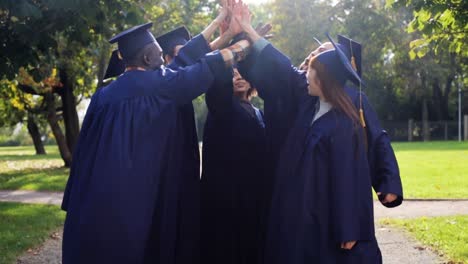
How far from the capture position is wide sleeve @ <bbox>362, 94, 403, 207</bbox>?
152 inches

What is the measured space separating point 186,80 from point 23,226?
6746mm

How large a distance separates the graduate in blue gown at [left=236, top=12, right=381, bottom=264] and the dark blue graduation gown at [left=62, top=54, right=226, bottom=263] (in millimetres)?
658

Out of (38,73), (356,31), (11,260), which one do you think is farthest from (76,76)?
(356,31)

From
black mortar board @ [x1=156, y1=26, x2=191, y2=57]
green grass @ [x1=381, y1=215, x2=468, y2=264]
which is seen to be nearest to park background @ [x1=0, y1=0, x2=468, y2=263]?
green grass @ [x1=381, y1=215, x2=468, y2=264]

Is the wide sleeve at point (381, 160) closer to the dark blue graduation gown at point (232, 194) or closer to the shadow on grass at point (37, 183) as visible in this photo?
the dark blue graduation gown at point (232, 194)

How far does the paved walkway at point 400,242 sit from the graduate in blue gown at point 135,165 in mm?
3930

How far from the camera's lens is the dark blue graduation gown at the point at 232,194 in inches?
178

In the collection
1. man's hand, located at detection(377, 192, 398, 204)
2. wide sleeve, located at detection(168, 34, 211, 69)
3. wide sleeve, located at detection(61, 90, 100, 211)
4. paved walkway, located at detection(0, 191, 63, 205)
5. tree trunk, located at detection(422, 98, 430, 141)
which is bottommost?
tree trunk, located at detection(422, 98, 430, 141)

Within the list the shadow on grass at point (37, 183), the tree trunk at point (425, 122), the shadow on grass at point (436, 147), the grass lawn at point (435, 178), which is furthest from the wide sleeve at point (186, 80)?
the tree trunk at point (425, 122)

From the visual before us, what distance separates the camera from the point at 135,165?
143 inches

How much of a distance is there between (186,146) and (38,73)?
5.56m

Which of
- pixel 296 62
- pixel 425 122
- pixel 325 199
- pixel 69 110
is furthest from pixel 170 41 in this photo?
pixel 425 122

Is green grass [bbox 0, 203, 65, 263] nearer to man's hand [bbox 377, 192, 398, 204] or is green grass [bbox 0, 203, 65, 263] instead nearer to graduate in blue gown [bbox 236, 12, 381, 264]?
graduate in blue gown [bbox 236, 12, 381, 264]

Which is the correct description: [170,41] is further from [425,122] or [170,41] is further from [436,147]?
[425,122]
